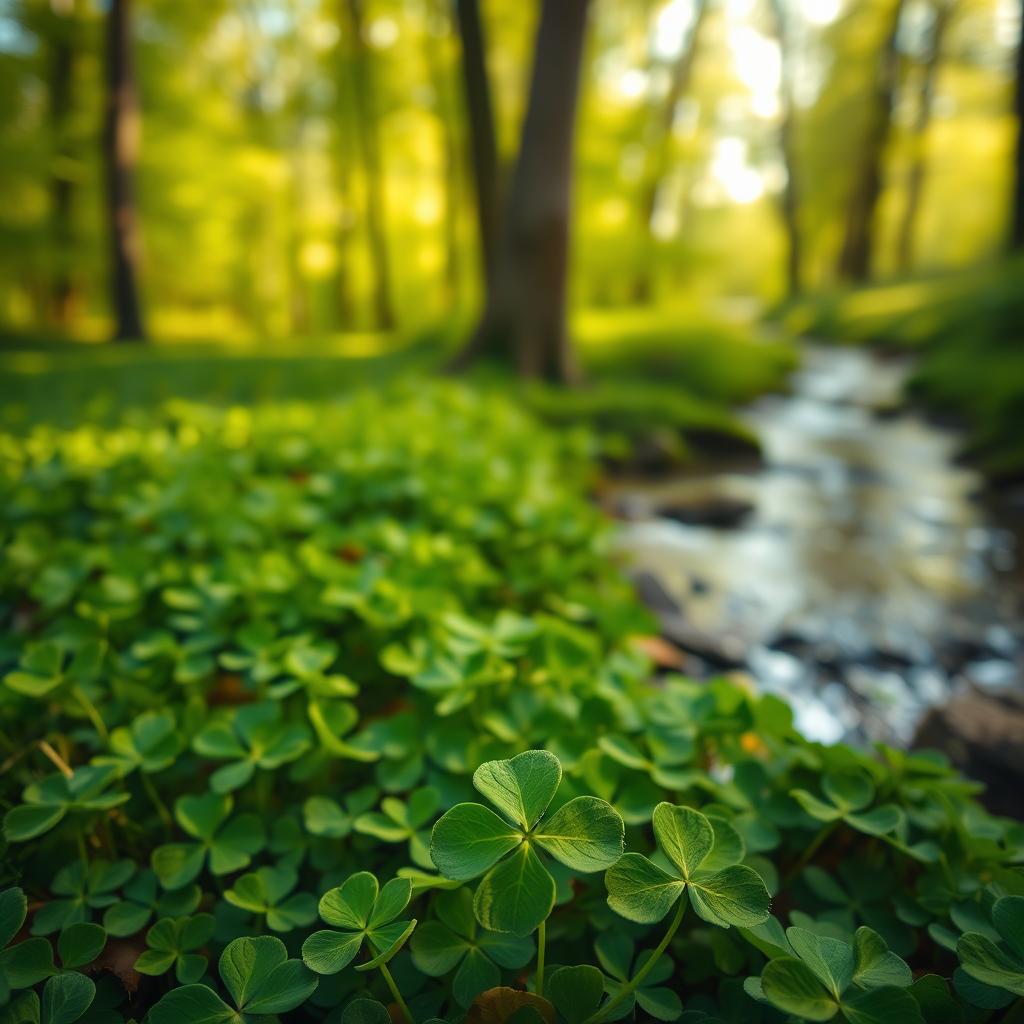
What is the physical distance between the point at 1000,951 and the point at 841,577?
2.98 meters

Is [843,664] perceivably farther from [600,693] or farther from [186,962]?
[186,962]

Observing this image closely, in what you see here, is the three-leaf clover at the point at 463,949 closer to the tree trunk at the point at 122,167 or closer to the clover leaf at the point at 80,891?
the clover leaf at the point at 80,891

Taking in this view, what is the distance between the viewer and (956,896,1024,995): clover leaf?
797 millimetres

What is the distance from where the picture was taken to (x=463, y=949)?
A: 0.90 m

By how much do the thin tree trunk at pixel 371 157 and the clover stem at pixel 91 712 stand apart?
1468cm

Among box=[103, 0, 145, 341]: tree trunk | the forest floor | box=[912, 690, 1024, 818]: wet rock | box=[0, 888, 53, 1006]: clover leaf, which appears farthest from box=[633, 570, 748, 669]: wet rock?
box=[103, 0, 145, 341]: tree trunk

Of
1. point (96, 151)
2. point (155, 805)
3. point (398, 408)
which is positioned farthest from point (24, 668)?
point (96, 151)

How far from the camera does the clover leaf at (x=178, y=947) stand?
90cm

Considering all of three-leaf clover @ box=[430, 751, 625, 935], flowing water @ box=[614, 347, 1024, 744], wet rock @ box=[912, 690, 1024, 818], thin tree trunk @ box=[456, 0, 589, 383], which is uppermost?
thin tree trunk @ box=[456, 0, 589, 383]

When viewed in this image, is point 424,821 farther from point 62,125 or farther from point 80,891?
point 62,125

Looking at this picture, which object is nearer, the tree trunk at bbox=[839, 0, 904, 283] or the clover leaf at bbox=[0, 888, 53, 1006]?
the clover leaf at bbox=[0, 888, 53, 1006]

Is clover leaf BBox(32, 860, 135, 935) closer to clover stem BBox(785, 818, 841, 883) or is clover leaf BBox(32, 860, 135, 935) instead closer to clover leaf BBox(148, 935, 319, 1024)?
clover leaf BBox(148, 935, 319, 1024)

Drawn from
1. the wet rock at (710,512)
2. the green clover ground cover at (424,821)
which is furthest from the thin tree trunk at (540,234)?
the green clover ground cover at (424,821)

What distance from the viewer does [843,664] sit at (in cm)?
266
